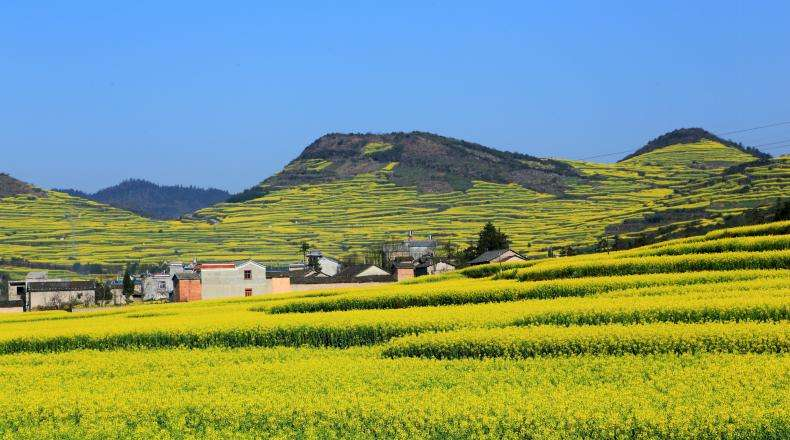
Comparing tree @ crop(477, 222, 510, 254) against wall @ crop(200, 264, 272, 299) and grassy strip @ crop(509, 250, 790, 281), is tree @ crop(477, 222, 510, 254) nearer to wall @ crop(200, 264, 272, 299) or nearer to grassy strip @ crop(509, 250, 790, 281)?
wall @ crop(200, 264, 272, 299)

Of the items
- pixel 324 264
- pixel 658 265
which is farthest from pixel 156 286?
pixel 658 265

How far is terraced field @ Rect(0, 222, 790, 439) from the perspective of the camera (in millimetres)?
13789

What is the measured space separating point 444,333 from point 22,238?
156 meters

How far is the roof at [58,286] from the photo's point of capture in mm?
83375

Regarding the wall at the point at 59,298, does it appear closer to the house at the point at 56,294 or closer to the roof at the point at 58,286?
the house at the point at 56,294

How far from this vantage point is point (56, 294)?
84.7 meters

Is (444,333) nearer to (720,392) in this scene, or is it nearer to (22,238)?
(720,392)

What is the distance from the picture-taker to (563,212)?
168625 millimetres

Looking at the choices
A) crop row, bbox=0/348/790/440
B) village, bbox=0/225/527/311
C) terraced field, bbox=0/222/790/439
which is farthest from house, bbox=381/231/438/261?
crop row, bbox=0/348/790/440

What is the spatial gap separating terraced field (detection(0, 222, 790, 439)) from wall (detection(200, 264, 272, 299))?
40983 millimetres

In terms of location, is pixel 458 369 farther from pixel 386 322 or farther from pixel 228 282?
pixel 228 282

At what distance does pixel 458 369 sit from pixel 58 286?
73930 millimetres

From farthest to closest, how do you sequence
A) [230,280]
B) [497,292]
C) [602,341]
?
1. [230,280]
2. [497,292]
3. [602,341]

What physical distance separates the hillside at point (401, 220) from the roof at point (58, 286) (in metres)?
50.9
